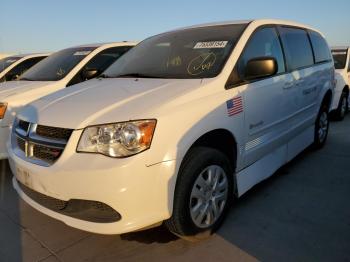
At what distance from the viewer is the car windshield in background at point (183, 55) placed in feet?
10.3

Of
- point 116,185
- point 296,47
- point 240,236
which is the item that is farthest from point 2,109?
point 296,47

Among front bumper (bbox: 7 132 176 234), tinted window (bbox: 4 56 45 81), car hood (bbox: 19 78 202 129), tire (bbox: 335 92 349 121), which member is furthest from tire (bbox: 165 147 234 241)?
tinted window (bbox: 4 56 45 81)

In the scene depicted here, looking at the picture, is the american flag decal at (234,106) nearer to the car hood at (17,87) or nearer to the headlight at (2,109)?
the headlight at (2,109)

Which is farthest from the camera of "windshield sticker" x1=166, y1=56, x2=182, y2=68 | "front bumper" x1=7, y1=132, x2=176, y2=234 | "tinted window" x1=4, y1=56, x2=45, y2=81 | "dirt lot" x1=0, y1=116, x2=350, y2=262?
"tinted window" x1=4, y1=56, x2=45, y2=81

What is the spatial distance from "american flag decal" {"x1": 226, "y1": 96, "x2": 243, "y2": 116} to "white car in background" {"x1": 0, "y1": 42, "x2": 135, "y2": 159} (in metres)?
2.66

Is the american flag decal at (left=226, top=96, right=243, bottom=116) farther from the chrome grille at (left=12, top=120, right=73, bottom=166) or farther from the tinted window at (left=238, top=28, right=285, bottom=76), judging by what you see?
the chrome grille at (left=12, top=120, right=73, bottom=166)

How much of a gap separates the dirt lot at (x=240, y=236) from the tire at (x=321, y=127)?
4.31 ft

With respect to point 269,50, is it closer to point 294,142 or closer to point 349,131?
point 294,142

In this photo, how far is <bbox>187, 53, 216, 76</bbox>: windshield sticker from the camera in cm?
308

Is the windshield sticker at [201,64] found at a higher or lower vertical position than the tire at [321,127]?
higher

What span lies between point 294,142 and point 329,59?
196 centimetres

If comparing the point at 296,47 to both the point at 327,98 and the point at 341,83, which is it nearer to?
the point at 327,98

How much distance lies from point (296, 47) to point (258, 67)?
4.81ft

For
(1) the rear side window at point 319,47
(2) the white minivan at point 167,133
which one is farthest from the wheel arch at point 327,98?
(2) the white minivan at point 167,133
